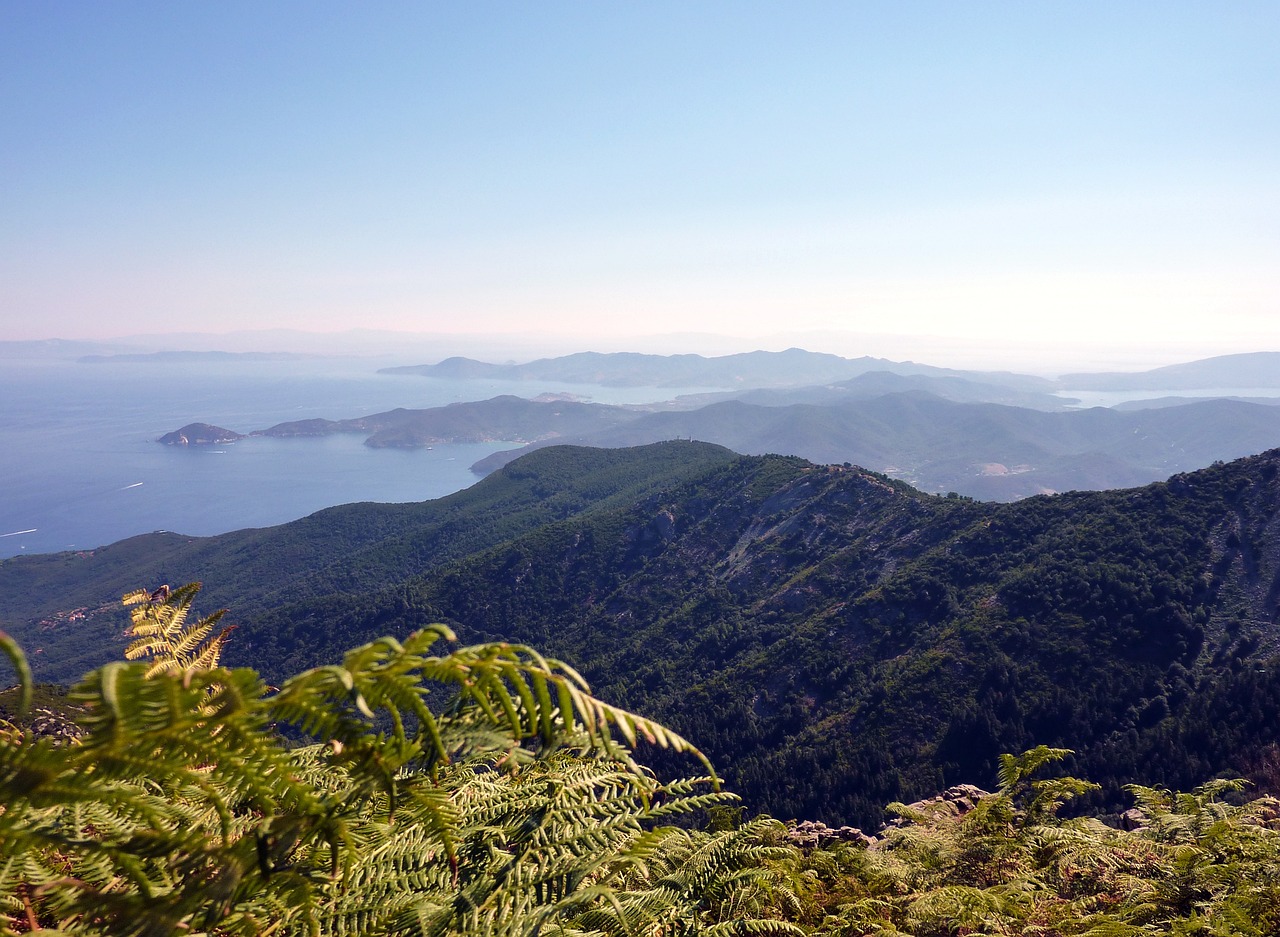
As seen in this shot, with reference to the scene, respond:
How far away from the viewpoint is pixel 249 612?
97.7m

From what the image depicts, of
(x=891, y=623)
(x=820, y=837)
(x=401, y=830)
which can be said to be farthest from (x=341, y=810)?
(x=891, y=623)

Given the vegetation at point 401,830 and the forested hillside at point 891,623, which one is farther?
the forested hillside at point 891,623

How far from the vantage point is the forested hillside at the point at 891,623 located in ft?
112

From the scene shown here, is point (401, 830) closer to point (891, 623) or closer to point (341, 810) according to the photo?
point (341, 810)

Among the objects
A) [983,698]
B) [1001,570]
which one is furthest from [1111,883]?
[1001,570]

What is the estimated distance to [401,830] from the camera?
2258 mm

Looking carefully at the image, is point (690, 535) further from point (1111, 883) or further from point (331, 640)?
point (1111, 883)

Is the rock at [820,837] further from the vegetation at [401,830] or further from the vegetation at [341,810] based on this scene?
the vegetation at [341,810]

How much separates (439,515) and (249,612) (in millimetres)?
33993

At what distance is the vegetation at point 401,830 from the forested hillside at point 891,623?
28.4 meters

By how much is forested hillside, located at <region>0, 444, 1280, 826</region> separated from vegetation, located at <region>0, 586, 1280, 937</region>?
2842 cm

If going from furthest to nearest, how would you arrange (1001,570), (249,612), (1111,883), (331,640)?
1. (249,612)
2. (331,640)
3. (1001,570)
4. (1111,883)

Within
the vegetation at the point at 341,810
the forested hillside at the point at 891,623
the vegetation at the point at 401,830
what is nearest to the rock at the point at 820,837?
the vegetation at the point at 401,830

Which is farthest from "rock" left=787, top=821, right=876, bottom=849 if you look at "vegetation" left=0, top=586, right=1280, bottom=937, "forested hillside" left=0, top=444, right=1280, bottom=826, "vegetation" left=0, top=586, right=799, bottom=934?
"forested hillside" left=0, top=444, right=1280, bottom=826
